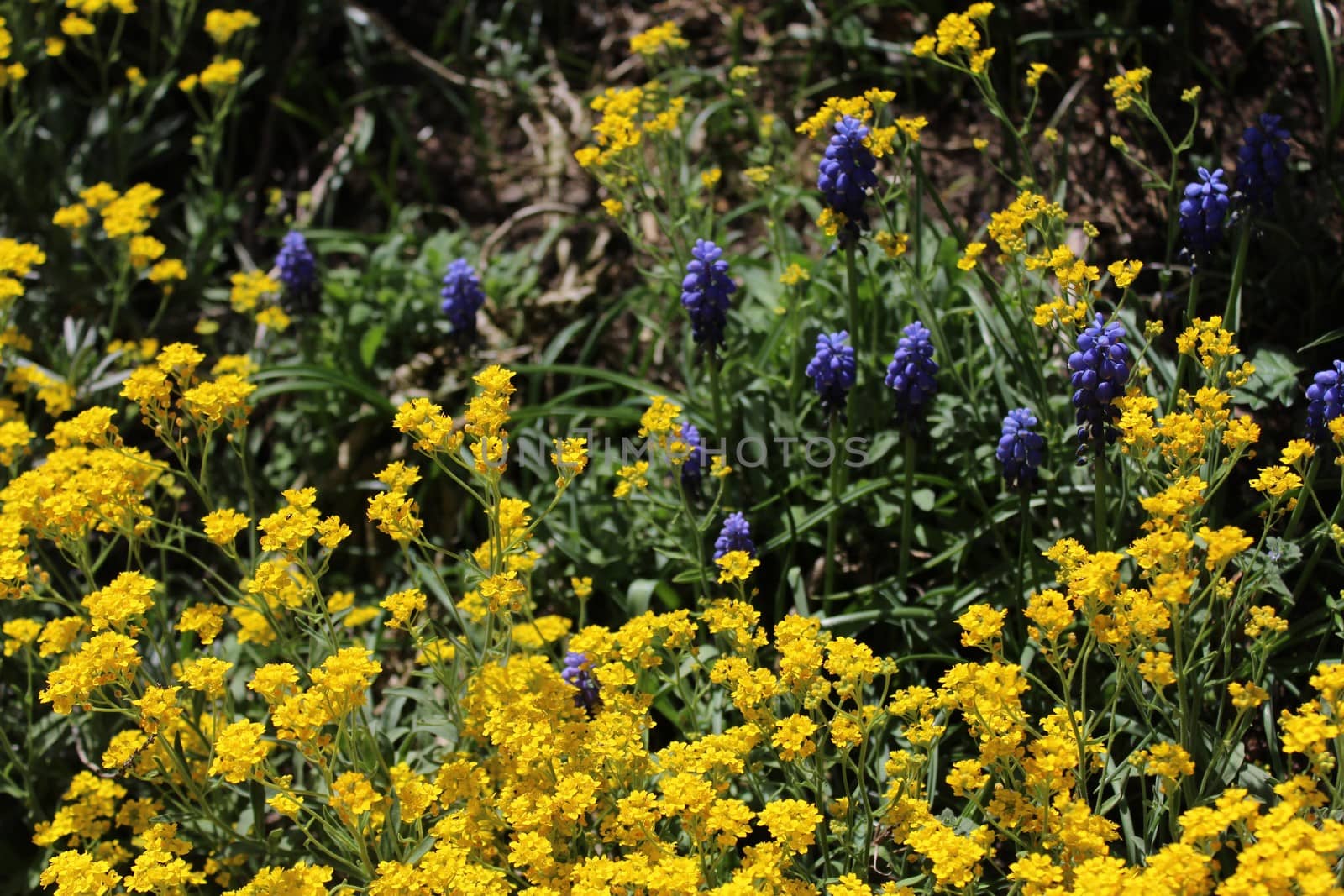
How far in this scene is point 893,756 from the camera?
2.90 m

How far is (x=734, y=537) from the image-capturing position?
3795 millimetres

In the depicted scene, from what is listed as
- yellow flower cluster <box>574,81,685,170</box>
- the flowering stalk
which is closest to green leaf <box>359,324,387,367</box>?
yellow flower cluster <box>574,81,685,170</box>

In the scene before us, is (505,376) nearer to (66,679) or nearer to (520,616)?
(66,679)

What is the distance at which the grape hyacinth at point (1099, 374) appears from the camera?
323 centimetres

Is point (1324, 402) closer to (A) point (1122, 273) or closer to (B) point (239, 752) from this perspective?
(A) point (1122, 273)

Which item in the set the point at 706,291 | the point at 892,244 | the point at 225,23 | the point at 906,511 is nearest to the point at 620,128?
the point at 706,291

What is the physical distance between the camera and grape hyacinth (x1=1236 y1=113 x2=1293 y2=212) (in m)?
3.50

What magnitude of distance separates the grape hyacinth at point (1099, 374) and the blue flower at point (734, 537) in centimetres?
101

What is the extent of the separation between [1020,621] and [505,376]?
1.69 metres

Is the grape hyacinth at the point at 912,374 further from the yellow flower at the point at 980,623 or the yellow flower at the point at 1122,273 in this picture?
the yellow flower at the point at 980,623

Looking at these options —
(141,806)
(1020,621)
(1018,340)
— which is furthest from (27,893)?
(1018,340)

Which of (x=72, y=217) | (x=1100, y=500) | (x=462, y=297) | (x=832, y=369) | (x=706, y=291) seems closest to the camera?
(x=1100, y=500)

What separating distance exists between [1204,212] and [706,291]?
1440 millimetres

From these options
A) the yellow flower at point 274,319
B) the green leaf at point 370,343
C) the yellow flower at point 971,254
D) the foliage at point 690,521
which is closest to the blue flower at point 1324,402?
the foliage at point 690,521
